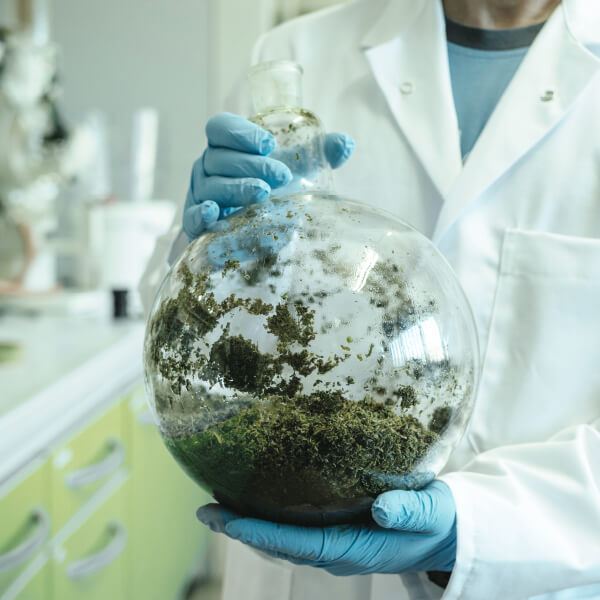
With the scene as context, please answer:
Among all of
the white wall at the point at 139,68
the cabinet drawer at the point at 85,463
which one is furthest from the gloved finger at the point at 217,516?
the white wall at the point at 139,68

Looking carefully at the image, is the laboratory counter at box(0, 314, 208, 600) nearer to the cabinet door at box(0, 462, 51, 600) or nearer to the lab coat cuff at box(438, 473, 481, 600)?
the cabinet door at box(0, 462, 51, 600)

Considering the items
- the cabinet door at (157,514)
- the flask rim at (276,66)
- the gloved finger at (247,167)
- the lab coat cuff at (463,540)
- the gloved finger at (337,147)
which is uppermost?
the flask rim at (276,66)

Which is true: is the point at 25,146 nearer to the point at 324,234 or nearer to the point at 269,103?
the point at 269,103

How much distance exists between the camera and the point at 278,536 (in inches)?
21.1

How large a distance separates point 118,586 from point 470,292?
3.43ft

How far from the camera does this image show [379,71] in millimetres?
881

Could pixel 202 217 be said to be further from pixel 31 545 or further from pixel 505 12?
pixel 31 545

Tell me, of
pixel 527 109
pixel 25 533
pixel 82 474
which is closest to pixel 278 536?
pixel 527 109

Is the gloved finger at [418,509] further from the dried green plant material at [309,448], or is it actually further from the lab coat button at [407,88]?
the lab coat button at [407,88]

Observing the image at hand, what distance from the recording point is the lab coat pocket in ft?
2.47

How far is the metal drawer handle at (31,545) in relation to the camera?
3.27ft

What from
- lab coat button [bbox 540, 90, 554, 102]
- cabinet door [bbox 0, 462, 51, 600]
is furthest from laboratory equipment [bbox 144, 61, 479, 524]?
cabinet door [bbox 0, 462, 51, 600]

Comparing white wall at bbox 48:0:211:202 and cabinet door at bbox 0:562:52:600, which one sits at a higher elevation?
white wall at bbox 48:0:211:202

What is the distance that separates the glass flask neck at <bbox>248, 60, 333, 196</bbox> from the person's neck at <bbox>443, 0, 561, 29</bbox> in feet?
1.21
